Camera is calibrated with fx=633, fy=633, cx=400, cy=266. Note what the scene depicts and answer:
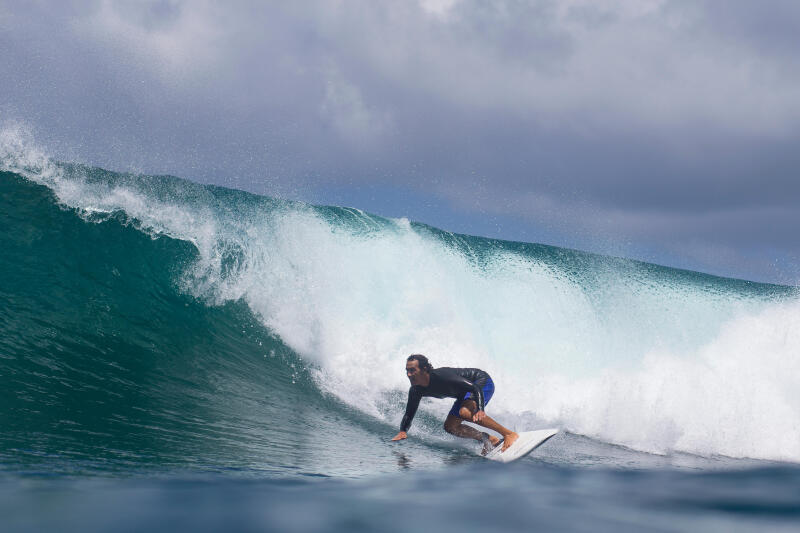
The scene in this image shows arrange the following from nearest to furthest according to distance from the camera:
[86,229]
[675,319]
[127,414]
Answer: [127,414] → [86,229] → [675,319]

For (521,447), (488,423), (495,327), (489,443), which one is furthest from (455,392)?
(495,327)

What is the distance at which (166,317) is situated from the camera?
9367 millimetres

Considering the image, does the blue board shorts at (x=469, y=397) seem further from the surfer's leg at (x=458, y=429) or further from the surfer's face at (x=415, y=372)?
the surfer's face at (x=415, y=372)

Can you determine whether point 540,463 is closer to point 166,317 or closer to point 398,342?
point 398,342

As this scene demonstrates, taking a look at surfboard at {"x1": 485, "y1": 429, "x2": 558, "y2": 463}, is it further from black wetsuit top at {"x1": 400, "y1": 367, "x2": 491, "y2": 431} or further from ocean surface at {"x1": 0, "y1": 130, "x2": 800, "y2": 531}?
black wetsuit top at {"x1": 400, "y1": 367, "x2": 491, "y2": 431}

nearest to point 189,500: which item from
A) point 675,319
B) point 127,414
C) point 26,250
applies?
point 127,414

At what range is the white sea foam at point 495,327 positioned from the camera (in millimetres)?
8891

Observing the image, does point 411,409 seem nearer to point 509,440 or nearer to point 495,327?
point 509,440

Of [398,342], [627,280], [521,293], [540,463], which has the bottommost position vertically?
[540,463]

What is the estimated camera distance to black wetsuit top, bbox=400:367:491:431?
6711 millimetres

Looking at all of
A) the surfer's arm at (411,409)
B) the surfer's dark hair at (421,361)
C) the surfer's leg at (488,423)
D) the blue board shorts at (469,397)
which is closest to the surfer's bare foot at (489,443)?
the surfer's leg at (488,423)

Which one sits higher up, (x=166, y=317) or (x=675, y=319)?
(x=675, y=319)

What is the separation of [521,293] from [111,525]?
12095 mm

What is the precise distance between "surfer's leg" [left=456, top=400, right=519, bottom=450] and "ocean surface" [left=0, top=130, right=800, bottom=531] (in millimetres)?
417
